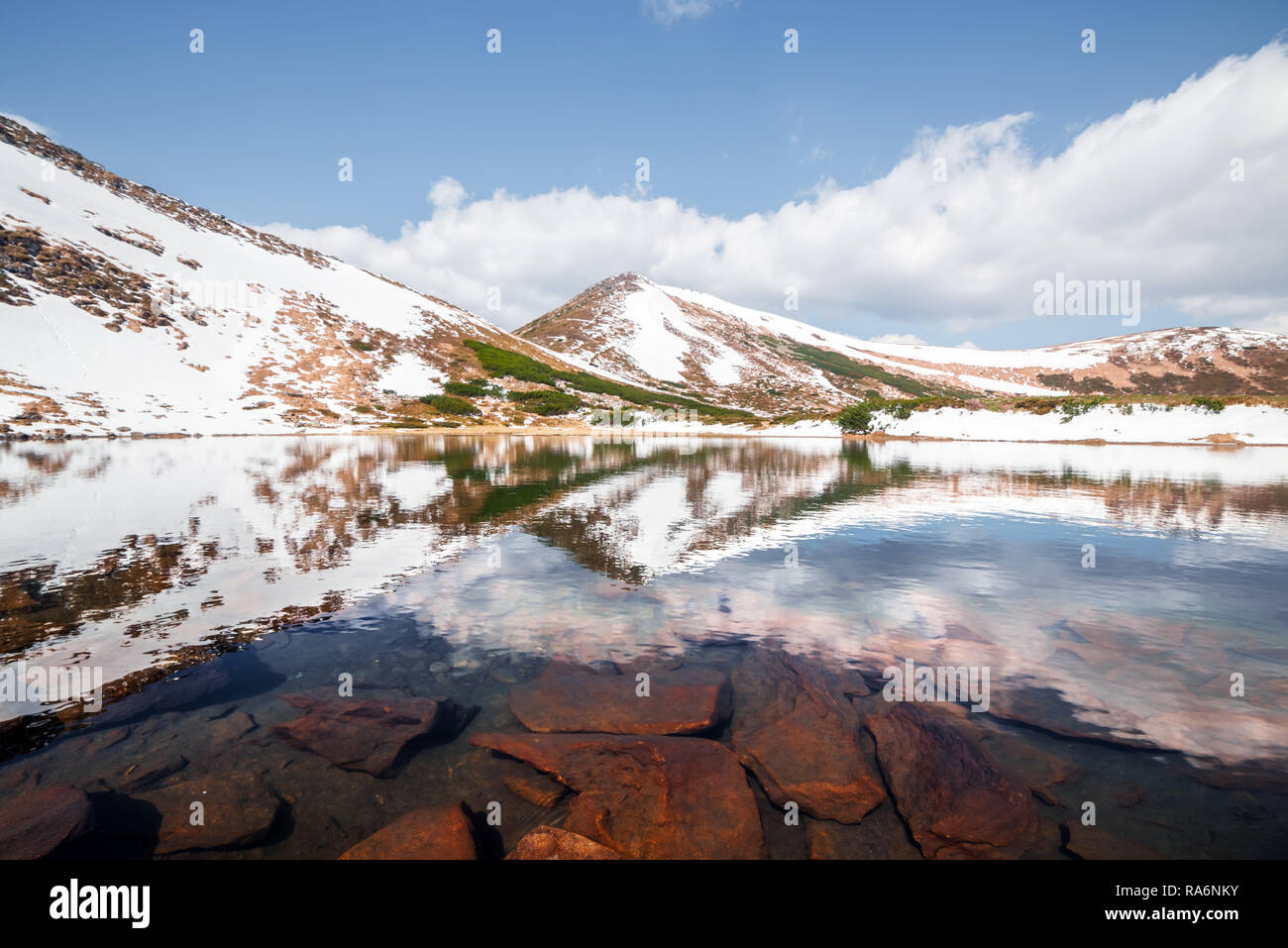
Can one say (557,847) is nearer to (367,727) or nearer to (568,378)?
(367,727)

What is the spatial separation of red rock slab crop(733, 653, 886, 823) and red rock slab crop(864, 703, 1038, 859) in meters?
0.33

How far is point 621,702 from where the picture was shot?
814 centimetres

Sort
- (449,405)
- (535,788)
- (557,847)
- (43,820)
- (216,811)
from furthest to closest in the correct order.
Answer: (449,405), (535,788), (216,811), (43,820), (557,847)

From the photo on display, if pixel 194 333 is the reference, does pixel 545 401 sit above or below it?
below

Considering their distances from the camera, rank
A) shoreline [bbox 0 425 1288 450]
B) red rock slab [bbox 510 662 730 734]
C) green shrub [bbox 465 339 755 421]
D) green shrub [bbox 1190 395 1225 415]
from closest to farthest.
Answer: red rock slab [bbox 510 662 730 734] < shoreline [bbox 0 425 1288 450] < green shrub [bbox 1190 395 1225 415] < green shrub [bbox 465 339 755 421]

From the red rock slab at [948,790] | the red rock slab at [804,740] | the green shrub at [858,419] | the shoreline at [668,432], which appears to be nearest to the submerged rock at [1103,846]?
the red rock slab at [948,790]

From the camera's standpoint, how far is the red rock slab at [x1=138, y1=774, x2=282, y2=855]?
5473 mm

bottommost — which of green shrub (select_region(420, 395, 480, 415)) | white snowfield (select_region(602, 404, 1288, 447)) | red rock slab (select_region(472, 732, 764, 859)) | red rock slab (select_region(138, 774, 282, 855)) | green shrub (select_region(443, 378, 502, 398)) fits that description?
red rock slab (select_region(472, 732, 764, 859))

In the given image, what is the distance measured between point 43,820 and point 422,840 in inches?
151

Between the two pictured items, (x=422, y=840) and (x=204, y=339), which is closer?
(x=422, y=840)

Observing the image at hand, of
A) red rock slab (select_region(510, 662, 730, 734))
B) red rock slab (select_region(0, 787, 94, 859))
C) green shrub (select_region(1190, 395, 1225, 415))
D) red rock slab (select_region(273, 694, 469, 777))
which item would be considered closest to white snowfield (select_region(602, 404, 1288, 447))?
green shrub (select_region(1190, 395, 1225, 415))

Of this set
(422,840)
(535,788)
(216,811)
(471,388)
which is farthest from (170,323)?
(422,840)

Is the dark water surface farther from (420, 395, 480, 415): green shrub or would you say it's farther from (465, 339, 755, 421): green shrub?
(465, 339, 755, 421): green shrub
